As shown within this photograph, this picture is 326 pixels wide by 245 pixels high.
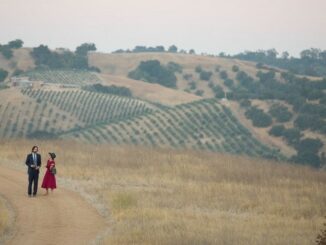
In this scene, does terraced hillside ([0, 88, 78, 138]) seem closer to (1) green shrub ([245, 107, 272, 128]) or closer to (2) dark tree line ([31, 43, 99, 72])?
(1) green shrub ([245, 107, 272, 128])

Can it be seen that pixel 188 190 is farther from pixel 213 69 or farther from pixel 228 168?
pixel 213 69

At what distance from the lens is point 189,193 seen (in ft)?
79.2

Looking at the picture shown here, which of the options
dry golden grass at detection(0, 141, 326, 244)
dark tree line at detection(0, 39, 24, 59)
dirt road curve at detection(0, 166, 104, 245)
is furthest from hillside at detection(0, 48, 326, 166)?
dirt road curve at detection(0, 166, 104, 245)

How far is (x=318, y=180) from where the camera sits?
96.5 feet

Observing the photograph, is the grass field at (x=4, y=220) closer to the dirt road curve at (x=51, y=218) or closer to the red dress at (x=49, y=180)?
the dirt road curve at (x=51, y=218)

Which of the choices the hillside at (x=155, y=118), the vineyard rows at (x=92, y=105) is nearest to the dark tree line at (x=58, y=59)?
the hillside at (x=155, y=118)

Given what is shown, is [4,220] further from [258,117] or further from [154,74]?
[154,74]

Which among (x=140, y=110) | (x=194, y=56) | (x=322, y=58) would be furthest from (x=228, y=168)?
(x=322, y=58)

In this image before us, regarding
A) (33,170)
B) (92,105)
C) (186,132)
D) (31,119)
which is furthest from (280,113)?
(33,170)

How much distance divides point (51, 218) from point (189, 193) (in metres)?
7.52

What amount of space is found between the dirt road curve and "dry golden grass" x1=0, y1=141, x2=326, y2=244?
59 cm

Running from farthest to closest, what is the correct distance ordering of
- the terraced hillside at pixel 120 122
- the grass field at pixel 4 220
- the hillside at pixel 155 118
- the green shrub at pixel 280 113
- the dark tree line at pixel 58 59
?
the dark tree line at pixel 58 59 → the green shrub at pixel 280 113 → the hillside at pixel 155 118 → the terraced hillside at pixel 120 122 → the grass field at pixel 4 220

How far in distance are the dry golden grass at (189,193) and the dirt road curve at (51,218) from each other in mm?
591

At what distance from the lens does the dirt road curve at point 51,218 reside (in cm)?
1552
